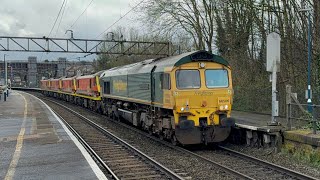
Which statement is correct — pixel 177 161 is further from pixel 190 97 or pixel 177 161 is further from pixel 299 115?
pixel 299 115

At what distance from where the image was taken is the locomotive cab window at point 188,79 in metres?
13.2

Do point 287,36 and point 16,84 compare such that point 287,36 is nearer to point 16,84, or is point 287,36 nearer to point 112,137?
point 112,137

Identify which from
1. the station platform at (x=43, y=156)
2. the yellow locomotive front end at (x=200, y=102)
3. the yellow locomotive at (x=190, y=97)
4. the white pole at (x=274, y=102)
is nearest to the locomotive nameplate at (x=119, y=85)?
the station platform at (x=43, y=156)

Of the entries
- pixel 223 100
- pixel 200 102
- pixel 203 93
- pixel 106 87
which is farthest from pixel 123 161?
pixel 106 87

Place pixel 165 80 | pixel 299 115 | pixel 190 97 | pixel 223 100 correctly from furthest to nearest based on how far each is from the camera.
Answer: pixel 299 115 → pixel 165 80 → pixel 223 100 → pixel 190 97

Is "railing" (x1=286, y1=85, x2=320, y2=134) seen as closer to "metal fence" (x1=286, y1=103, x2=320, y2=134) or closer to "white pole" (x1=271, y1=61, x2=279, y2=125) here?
"metal fence" (x1=286, y1=103, x2=320, y2=134)

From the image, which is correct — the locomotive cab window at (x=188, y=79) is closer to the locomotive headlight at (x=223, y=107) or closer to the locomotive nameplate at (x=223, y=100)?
the locomotive nameplate at (x=223, y=100)

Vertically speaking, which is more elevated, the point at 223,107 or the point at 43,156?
the point at 223,107

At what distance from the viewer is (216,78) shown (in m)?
13.7

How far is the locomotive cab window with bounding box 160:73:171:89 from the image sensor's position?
13.3 meters

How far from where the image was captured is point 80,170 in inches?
385

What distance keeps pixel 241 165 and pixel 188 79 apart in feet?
11.8

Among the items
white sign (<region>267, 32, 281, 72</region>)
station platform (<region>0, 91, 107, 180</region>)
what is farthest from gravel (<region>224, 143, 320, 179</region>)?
station platform (<region>0, 91, 107, 180</region>)

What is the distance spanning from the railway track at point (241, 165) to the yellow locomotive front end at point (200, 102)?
58 cm
